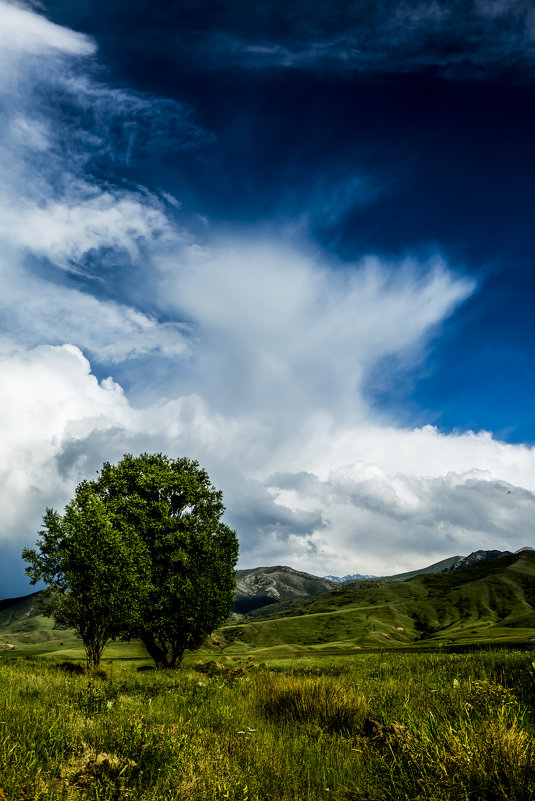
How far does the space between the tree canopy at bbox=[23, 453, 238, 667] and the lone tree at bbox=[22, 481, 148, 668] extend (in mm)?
57

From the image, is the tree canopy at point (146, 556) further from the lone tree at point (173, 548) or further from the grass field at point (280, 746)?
the grass field at point (280, 746)

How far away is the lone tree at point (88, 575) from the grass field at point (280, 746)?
53.3 ft

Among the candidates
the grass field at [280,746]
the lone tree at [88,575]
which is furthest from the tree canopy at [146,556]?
the grass field at [280,746]

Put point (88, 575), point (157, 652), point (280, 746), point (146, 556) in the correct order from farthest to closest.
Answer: point (157, 652), point (146, 556), point (88, 575), point (280, 746)

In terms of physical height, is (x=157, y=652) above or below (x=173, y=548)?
below

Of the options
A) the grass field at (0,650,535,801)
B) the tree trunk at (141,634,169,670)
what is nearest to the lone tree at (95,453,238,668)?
the tree trunk at (141,634,169,670)

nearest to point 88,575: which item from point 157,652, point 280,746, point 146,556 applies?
point 146,556

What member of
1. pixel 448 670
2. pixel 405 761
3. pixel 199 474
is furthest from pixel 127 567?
pixel 405 761

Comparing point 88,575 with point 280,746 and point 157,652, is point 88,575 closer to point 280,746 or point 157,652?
point 157,652

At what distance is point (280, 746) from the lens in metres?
6.18

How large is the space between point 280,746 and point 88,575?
22351mm

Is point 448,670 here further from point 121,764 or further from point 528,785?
point 121,764

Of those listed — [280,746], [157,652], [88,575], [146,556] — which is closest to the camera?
[280,746]

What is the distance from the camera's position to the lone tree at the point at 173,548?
28297 mm
